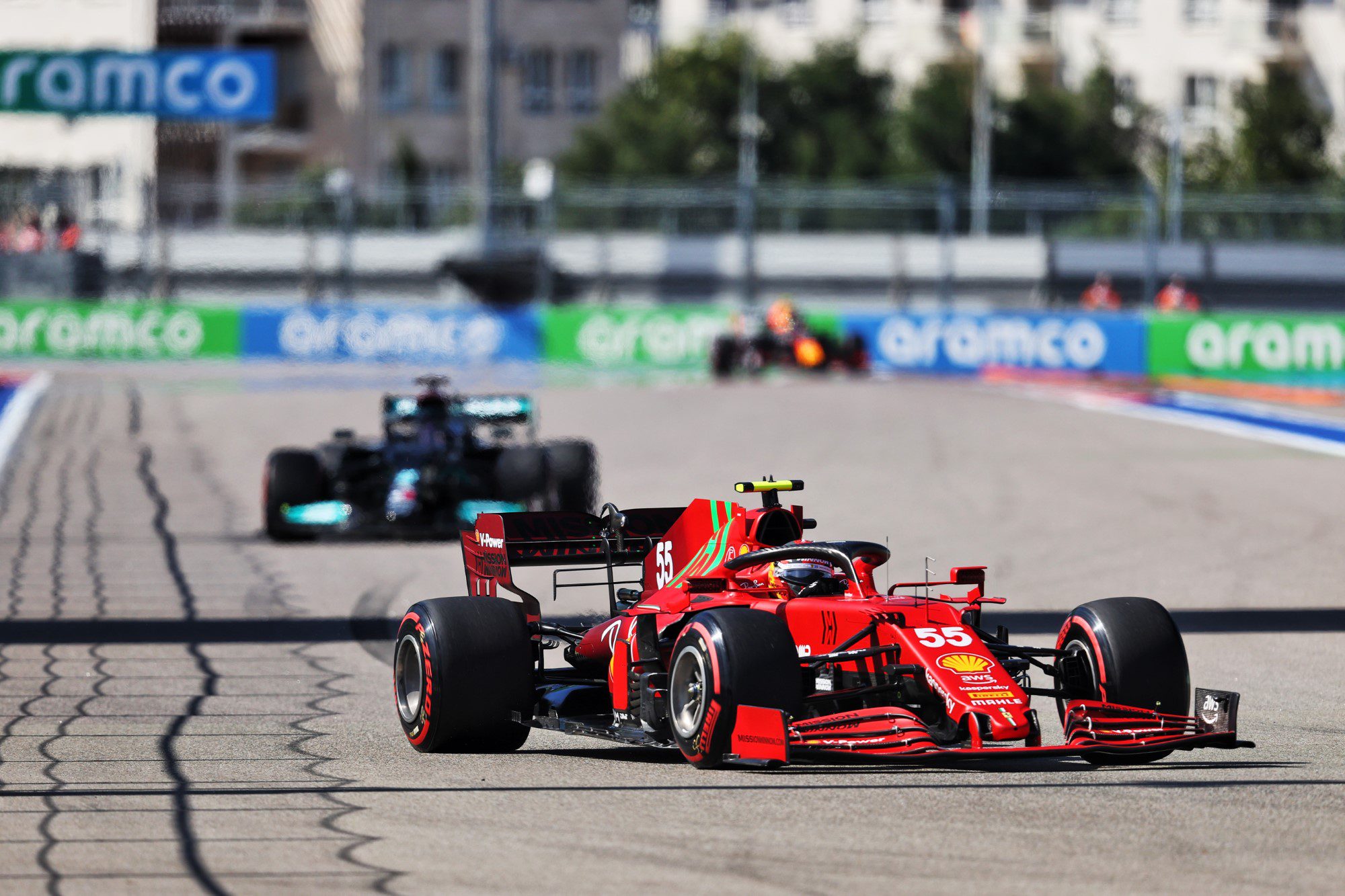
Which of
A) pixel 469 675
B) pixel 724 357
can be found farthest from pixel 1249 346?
pixel 469 675

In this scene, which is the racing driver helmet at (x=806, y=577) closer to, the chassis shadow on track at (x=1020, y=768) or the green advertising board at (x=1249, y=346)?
the chassis shadow on track at (x=1020, y=768)

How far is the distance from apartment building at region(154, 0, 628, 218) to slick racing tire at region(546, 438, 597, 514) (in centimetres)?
4196

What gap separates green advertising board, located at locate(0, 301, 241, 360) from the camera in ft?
114

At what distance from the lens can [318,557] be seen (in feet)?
50.0

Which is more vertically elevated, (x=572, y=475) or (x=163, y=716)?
(x=572, y=475)

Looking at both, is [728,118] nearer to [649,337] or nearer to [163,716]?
[649,337]

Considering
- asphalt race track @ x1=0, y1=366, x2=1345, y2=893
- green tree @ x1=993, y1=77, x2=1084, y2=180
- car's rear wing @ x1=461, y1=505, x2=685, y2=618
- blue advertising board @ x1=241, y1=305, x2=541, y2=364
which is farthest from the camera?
green tree @ x1=993, y1=77, x2=1084, y2=180

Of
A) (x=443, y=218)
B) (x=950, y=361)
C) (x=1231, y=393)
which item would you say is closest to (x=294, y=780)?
(x=1231, y=393)

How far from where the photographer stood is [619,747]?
27.2 feet

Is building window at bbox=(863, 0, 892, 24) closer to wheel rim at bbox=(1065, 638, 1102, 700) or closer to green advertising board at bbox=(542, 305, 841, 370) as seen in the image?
green advertising board at bbox=(542, 305, 841, 370)

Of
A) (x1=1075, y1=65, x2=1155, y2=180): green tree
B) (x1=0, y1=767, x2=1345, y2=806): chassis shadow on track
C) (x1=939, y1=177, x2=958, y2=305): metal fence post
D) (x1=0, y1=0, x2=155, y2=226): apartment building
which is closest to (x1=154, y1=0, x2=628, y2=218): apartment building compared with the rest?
(x1=0, y1=0, x2=155, y2=226): apartment building

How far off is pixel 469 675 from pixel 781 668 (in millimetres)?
1380

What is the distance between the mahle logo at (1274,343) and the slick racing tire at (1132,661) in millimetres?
26771

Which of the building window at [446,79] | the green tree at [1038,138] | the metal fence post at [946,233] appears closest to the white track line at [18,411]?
the metal fence post at [946,233]
